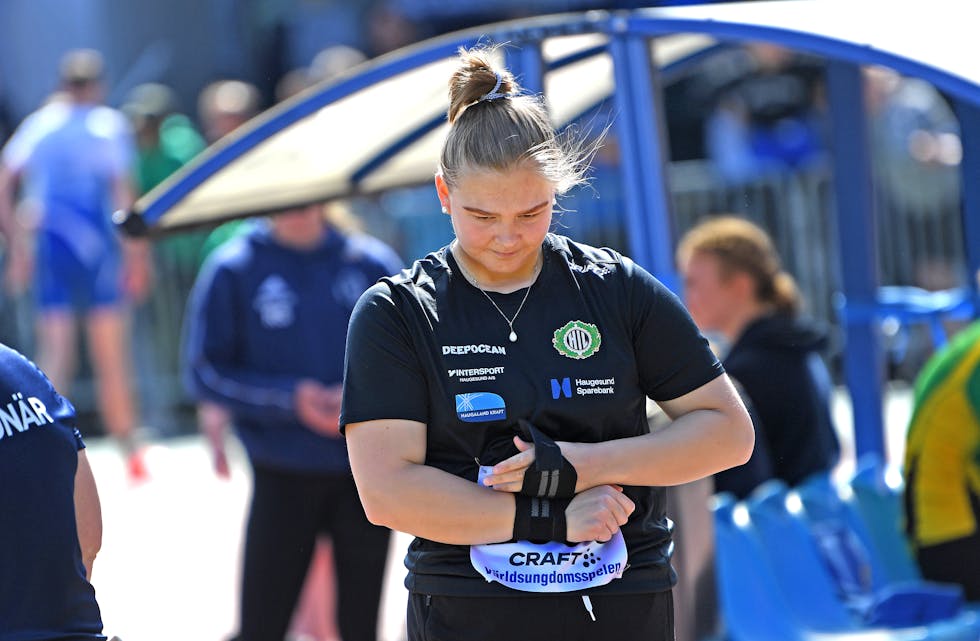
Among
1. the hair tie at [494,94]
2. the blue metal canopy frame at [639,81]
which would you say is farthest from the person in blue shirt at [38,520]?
the blue metal canopy frame at [639,81]

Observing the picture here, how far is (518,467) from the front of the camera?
273cm

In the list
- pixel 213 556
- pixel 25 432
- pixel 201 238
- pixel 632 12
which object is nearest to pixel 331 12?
pixel 201 238

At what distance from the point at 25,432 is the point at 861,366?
393 cm

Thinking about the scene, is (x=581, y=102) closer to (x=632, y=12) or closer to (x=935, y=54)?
(x=632, y=12)

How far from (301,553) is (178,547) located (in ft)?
10.7

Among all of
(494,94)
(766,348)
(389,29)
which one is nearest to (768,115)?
(389,29)

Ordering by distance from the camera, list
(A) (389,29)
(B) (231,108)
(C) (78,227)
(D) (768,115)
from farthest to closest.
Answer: (A) (389,29)
(D) (768,115)
(C) (78,227)
(B) (231,108)

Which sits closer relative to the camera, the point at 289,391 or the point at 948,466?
the point at 948,466

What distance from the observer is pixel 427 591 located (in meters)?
2.88

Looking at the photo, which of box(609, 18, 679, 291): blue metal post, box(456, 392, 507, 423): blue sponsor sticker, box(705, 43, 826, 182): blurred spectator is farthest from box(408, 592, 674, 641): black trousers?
box(705, 43, 826, 182): blurred spectator

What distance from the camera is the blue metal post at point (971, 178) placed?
5.01m

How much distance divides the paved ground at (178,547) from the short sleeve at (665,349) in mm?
2951

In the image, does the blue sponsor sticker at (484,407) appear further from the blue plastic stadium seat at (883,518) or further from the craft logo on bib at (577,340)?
the blue plastic stadium seat at (883,518)

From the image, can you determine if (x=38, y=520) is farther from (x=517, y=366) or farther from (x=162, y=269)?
(x=162, y=269)
